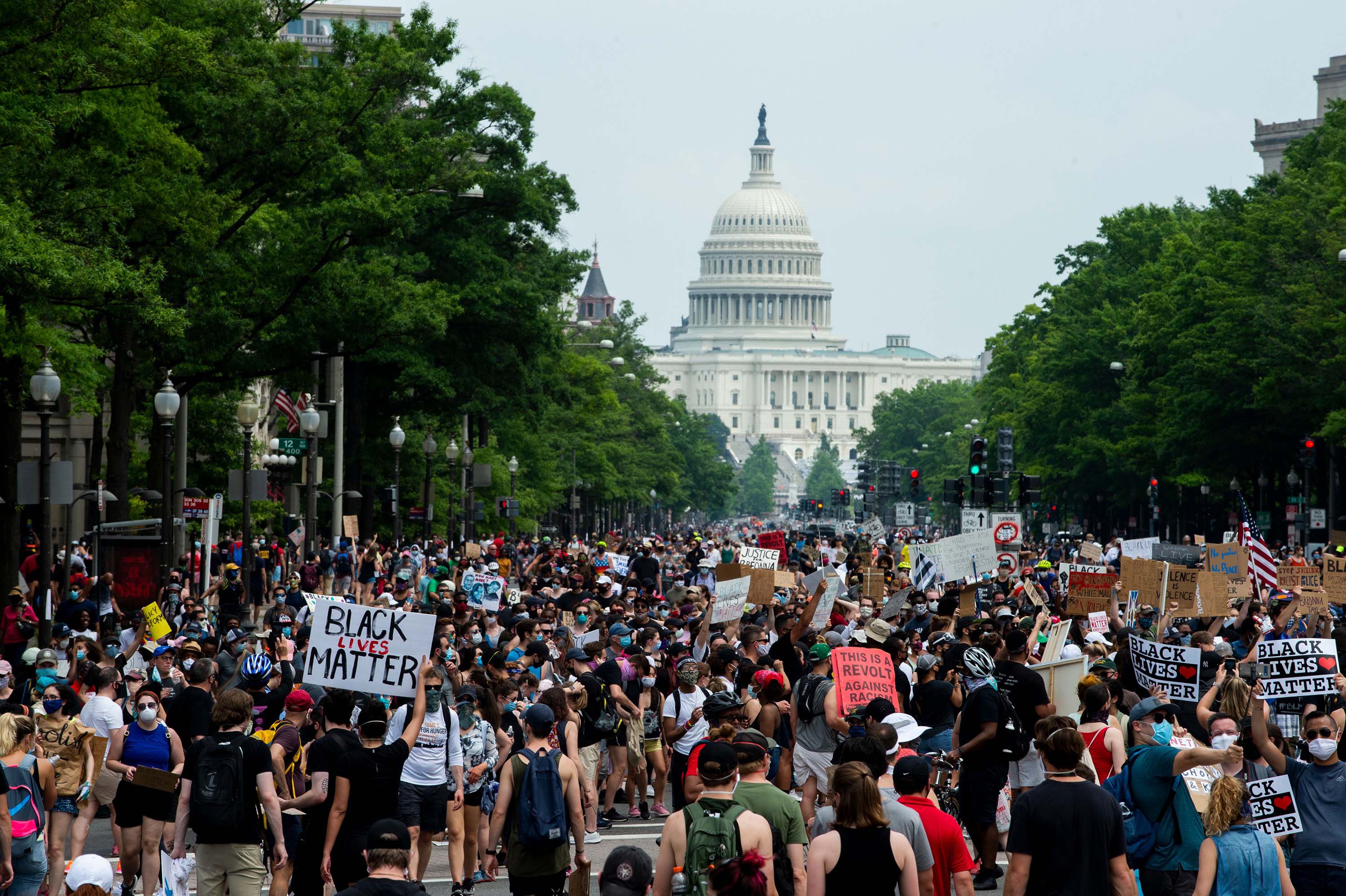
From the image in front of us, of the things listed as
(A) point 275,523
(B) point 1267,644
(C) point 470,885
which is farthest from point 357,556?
(B) point 1267,644

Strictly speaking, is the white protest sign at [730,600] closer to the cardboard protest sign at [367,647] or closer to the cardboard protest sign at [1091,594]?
the cardboard protest sign at [1091,594]

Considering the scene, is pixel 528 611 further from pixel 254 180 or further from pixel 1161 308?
pixel 1161 308

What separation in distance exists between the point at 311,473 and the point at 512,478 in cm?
2314

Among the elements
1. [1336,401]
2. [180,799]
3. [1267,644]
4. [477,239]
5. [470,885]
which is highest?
[477,239]

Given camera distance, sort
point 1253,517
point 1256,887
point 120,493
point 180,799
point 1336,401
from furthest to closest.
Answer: point 1253,517, point 1336,401, point 120,493, point 180,799, point 1256,887

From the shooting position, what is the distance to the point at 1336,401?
2031 inches

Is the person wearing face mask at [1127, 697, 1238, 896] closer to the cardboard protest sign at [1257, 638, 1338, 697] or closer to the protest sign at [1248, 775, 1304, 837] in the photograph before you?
the protest sign at [1248, 775, 1304, 837]

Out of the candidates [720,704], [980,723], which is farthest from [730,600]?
[720,704]

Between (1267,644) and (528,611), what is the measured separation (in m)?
12.5

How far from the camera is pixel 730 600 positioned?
21125 millimetres

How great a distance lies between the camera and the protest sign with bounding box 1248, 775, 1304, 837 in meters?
10.3

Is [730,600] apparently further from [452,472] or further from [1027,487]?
[452,472]

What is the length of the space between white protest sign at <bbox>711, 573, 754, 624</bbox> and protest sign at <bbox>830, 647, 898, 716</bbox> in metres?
6.22

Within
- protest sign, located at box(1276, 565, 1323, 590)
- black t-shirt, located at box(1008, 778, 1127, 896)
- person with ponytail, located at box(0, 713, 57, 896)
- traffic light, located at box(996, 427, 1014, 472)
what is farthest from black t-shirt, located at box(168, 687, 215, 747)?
traffic light, located at box(996, 427, 1014, 472)
